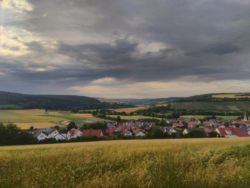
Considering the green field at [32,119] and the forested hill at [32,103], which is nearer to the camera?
the green field at [32,119]

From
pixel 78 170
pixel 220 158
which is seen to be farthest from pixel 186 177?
pixel 220 158

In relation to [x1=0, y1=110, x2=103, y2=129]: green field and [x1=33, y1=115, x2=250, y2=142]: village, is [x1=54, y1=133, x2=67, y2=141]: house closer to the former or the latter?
[x1=33, y1=115, x2=250, y2=142]: village

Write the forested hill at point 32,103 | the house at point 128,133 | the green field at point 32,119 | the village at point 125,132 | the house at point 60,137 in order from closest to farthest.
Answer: the village at point 125,132, the house at point 60,137, the house at point 128,133, the green field at point 32,119, the forested hill at point 32,103

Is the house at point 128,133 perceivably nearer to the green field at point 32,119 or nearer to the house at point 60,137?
the house at point 60,137

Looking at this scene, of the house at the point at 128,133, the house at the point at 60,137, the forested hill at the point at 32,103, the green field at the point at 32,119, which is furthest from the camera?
the forested hill at the point at 32,103

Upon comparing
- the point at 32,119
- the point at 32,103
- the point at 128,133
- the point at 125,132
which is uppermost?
the point at 32,103

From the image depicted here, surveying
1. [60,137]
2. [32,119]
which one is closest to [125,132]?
[60,137]

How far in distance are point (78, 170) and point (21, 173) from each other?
45.6 inches

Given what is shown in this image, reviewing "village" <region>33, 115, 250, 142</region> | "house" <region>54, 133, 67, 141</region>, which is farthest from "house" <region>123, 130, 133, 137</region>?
"house" <region>54, 133, 67, 141</region>

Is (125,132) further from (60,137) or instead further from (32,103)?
(32,103)

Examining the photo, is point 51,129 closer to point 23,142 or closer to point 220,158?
point 23,142

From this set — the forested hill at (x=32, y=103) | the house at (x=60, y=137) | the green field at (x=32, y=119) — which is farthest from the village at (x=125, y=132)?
the forested hill at (x=32, y=103)

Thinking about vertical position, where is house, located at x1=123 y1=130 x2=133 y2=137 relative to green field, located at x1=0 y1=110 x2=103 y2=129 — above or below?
below

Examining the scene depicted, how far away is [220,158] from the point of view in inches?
396
